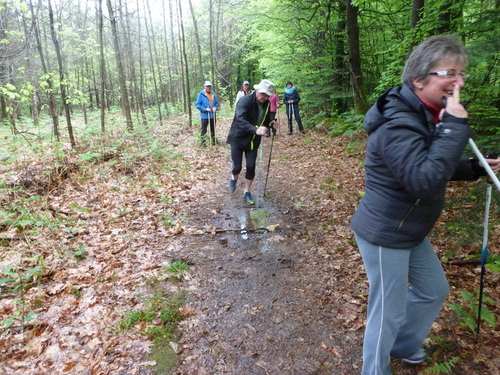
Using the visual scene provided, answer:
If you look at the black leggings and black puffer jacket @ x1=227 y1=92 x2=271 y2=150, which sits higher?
black puffer jacket @ x1=227 y1=92 x2=271 y2=150

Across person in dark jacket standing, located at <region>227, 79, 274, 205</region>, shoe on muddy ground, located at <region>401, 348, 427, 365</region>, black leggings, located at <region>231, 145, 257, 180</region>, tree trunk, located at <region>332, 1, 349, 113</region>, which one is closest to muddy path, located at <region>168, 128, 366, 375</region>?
shoe on muddy ground, located at <region>401, 348, 427, 365</region>

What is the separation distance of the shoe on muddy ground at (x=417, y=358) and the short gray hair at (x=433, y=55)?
2.17 metres

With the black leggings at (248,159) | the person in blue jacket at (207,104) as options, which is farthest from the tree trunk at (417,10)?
the person in blue jacket at (207,104)

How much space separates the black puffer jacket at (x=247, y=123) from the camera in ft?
19.2

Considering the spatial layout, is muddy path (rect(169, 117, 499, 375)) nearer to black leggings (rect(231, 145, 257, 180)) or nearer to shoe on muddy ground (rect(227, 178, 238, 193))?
shoe on muddy ground (rect(227, 178, 238, 193))

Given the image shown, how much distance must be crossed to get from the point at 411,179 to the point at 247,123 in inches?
174

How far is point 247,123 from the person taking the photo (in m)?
5.81

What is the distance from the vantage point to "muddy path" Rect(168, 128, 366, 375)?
293 centimetres

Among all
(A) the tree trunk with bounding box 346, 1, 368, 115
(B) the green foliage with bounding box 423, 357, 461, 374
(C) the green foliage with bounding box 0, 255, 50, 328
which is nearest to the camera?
(B) the green foliage with bounding box 423, 357, 461, 374

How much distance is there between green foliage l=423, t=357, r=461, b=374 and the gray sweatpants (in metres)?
0.42

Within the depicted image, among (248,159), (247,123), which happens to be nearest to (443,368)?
(247,123)

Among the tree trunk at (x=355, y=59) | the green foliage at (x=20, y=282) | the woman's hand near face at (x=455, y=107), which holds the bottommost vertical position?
the green foliage at (x=20, y=282)

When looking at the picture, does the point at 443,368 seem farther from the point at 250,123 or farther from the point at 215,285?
the point at 250,123

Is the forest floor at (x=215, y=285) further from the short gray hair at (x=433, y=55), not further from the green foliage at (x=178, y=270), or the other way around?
the short gray hair at (x=433, y=55)
